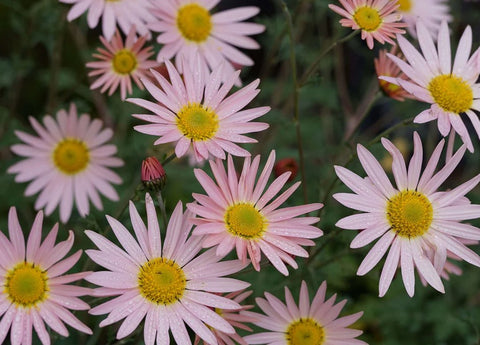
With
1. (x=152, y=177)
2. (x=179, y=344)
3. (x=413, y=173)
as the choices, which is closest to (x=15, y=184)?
(x=152, y=177)

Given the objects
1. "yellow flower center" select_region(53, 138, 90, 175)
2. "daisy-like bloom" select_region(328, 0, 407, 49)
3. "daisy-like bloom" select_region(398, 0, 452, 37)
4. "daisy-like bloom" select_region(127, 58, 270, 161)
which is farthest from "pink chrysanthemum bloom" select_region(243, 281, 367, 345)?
"daisy-like bloom" select_region(398, 0, 452, 37)

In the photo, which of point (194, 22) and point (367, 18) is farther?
point (194, 22)

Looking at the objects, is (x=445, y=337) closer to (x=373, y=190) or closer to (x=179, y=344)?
(x=373, y=190)

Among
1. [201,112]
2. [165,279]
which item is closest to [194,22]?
[201,112]

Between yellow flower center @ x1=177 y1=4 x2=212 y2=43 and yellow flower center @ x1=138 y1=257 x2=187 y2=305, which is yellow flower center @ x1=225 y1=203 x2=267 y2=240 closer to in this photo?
yellow flower center @ x1=138 y1=257 x2=187 y2=305

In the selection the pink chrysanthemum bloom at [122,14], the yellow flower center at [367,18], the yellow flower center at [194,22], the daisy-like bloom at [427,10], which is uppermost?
the daisy-like bloom at [427,10]

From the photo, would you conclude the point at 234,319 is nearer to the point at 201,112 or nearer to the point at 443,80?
the point at 201,112

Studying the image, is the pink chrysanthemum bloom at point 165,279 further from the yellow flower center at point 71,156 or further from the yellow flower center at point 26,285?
the yellow flower center at point 71,156

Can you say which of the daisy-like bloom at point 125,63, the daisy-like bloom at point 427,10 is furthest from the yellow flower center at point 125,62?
the daisy-like bloom at point 427,10
